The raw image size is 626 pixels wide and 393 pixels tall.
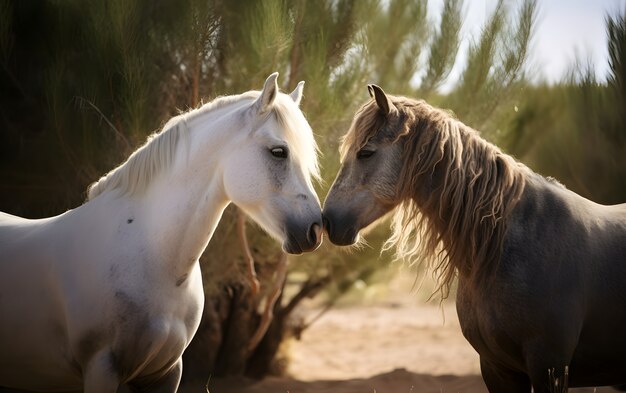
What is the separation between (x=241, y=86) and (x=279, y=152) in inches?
113

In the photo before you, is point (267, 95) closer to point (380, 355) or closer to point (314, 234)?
point (314, 234)

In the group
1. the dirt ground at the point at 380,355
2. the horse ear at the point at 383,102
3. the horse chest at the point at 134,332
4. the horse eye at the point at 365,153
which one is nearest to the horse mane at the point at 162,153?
the horse eye at the point at 365,153

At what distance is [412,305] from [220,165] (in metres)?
12.2

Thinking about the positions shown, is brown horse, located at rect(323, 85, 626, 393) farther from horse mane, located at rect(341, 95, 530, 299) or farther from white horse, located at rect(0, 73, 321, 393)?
white horse, located at rect(0, 73, 321, 393)

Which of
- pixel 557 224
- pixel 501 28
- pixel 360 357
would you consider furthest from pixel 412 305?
pixel 557 224

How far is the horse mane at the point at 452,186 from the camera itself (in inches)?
114

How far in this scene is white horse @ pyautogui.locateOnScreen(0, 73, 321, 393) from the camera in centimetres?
277

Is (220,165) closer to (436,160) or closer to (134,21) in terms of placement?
(436,160)

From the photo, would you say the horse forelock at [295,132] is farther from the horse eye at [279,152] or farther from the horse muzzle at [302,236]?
the horse muzzle at [302,236]

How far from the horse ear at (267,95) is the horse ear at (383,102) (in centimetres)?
41

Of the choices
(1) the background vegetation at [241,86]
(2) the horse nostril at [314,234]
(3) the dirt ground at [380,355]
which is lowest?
(3) the dirt ground at [380,355]

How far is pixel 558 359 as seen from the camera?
2.68m

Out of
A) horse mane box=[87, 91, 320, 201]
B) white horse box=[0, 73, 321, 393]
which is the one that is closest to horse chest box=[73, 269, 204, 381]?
white horse box=[0, 73, 321, 393]

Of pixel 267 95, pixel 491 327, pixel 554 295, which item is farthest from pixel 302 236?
pixel 554 295
